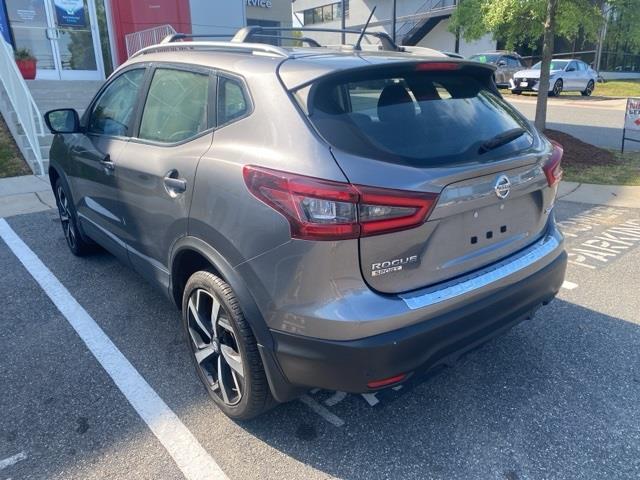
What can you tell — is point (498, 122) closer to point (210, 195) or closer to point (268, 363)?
point (210, 195)

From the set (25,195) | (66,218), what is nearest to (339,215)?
(66,218)

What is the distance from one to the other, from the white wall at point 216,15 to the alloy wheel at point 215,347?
16125mm

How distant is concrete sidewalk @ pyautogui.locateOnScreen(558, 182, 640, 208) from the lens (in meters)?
6.52

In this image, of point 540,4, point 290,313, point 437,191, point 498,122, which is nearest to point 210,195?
point 290,313

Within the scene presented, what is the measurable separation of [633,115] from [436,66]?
8.56m

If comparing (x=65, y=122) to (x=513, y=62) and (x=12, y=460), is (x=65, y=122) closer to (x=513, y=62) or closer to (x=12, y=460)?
(x=12, y=460)

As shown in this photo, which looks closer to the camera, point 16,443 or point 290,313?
point 290,313

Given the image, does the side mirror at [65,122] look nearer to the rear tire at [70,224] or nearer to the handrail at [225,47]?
the rear tire at [70,224]

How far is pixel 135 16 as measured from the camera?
15305 millimetres

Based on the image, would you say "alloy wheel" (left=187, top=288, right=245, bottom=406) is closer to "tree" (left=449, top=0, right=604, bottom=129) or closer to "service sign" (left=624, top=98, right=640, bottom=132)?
"tree" (left=449, top=0, right=604, bottom=129)

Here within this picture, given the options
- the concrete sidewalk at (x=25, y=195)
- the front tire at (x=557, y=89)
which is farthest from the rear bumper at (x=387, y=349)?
the front tire at (x=557, y=89)

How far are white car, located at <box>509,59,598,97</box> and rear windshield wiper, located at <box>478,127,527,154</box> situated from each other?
Result: 22.3 m

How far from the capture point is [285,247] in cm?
205

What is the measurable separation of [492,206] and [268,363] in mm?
1205
